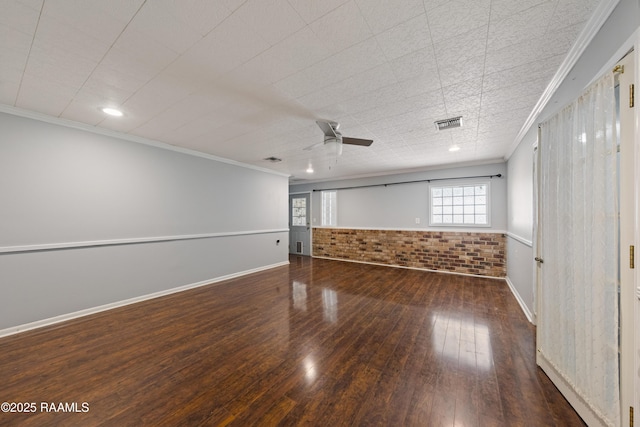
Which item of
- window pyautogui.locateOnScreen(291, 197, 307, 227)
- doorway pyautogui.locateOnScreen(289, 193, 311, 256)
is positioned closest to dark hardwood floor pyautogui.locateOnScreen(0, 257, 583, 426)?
doorway pyautogui.locateOnScreen(289, 193, 311, 256)

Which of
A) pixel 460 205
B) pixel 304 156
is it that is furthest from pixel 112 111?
pixel 460 205

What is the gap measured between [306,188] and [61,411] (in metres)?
6.87

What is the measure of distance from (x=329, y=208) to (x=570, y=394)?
6248 millimetres

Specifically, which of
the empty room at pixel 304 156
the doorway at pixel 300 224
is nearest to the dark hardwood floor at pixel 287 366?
the empty room at pixel 304 156

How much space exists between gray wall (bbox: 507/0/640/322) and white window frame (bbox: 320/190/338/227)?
4301mm

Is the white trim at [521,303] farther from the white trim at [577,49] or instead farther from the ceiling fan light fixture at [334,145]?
the ceiling fan light fixture at [334,145]

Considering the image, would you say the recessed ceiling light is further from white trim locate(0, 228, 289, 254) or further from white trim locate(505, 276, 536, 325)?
white trim locate(505, 276, 536, 325)

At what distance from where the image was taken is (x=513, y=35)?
153 centimetres

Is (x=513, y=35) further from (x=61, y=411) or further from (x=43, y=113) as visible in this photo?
(x=43, y=113)

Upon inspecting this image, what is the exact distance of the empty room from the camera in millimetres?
1338

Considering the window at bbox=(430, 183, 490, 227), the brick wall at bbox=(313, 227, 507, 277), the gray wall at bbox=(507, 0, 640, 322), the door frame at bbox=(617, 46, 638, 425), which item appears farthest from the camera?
the window at bbox=(430, 183, 490, 227)

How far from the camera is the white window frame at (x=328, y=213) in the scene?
24.1 ft

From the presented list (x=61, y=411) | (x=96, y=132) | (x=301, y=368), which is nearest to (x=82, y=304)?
(x=61, y=411)

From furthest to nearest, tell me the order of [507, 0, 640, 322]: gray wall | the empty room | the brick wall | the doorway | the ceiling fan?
the doorway → the brick wall → the ceiling fan → the empty room → [507, 0, 640, 322]: gray wall
